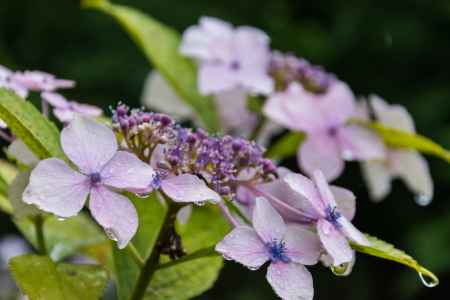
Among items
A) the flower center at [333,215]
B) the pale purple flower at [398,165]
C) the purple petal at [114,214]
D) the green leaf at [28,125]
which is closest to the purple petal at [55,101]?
the green leaf at [28,125]

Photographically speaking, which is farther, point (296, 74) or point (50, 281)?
point (296, 74)

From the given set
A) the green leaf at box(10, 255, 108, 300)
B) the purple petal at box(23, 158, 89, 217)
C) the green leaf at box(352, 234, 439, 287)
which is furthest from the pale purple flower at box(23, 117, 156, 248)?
the green leaf at box(352, 234, 439, 287)

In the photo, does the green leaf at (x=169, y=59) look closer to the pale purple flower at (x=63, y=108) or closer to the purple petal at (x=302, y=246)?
the pale purple flower at (x=63, y=108)

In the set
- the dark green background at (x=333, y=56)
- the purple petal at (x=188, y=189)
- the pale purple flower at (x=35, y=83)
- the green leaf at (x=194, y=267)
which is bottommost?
the dark green background at (x=333, y=56)

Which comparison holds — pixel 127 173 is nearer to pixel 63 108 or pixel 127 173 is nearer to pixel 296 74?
pixel 63 108

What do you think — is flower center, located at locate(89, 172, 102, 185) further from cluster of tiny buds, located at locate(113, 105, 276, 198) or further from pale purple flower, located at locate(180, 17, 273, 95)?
→ pale purple flower, located at locate(180, 17, 273, 95)

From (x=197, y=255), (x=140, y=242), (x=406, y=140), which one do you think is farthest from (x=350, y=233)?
(x=406, y=140)

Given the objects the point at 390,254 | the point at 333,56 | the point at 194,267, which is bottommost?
Result: the point at 333,56

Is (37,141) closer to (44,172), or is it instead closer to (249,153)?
(44,172)
